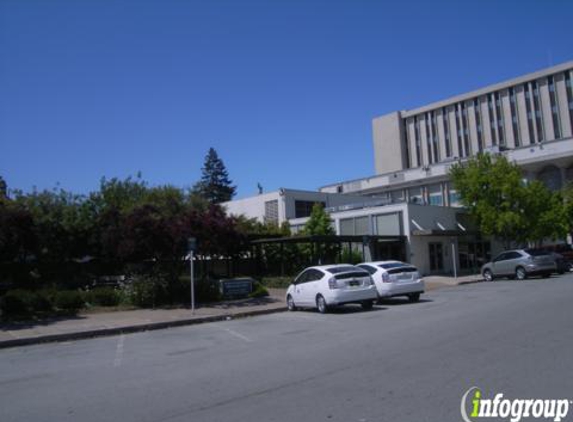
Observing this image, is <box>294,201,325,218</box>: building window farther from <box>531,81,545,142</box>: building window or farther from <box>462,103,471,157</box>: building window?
<box>462,103,471,157</box>: building window

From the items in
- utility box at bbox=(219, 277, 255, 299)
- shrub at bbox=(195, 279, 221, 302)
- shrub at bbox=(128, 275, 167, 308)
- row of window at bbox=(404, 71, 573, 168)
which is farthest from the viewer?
row of window at bbox=(404, 71, 573, 168)

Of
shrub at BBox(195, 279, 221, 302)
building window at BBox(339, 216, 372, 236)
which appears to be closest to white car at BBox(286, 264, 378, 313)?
shrub at BBox(195, 279, 221, 302)

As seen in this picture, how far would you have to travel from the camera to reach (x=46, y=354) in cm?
1195

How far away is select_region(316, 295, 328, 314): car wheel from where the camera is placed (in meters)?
17.3

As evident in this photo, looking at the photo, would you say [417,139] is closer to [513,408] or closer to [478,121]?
[478,121]

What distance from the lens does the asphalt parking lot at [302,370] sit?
6.18 meters

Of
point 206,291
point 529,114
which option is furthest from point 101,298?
point 529,114

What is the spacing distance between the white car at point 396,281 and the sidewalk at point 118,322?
3740 mm

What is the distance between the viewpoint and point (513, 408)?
572cm

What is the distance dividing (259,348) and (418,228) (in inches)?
1114

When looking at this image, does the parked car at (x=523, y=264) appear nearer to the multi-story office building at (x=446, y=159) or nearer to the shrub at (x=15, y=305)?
the multi-story office building at (x=446, y=159)

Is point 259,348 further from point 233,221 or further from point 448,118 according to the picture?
point 448,118

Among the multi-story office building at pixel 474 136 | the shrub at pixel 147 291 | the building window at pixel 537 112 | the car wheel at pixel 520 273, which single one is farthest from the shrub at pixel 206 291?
the building window at pixel 537 112

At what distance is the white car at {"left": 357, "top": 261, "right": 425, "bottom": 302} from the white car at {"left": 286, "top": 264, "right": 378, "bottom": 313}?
1437mm
